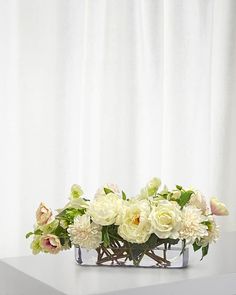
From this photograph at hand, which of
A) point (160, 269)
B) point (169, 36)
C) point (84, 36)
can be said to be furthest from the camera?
point (169, 36)

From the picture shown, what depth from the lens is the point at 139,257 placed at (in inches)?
71.7

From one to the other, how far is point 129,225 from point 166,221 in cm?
9

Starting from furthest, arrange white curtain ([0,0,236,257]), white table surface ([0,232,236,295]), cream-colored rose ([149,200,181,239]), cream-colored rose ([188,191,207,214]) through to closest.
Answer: white curtain ([0,0,236,257]) → cream-colored rose ([188,191,207,214]) → cream-colored rose ([149,200,181,239]) → white table surface ([0,232,236,295])

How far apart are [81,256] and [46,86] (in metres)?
1.02

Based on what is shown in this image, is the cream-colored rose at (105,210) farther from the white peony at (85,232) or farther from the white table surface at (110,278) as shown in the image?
the white table surface at (110,278)

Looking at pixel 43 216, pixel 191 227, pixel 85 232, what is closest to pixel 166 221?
pixel 191 227

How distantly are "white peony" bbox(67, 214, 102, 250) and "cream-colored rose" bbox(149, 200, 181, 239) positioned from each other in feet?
0.44

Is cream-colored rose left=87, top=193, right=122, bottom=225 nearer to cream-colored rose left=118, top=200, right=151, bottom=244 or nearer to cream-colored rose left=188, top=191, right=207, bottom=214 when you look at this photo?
cream-colored rose left=118, top=200, right=151, bottom=244

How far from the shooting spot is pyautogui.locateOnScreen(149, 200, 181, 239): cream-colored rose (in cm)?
175

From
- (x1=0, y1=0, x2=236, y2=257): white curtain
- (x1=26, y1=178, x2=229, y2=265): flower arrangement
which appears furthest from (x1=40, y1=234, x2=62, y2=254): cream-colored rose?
(x1=0, y1=0, x2=236, y2=257): white curtain

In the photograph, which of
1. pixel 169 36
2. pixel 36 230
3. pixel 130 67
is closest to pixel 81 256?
pixel 36 230

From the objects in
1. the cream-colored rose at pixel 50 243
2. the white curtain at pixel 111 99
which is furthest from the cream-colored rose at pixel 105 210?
the white curtain at pixel 111 99

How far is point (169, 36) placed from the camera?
3145 millimetres

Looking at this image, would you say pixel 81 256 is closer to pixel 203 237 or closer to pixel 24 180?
pixel 203 237
